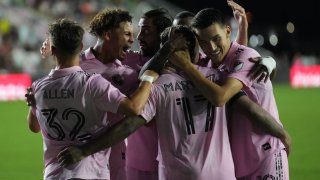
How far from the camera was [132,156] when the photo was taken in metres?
4.96

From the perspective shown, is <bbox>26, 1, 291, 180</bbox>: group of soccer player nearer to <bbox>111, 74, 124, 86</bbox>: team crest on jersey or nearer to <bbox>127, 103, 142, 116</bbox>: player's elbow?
<bbox>127, 103, 142, 116</bbox>: player's elbow

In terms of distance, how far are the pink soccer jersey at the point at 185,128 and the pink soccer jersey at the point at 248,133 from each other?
37 cm

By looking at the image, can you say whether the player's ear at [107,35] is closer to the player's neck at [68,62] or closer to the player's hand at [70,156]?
the player's neck at [68,62]

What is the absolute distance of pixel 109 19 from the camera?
4785 mm

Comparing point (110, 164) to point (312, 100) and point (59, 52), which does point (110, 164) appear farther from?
point (312, 100)

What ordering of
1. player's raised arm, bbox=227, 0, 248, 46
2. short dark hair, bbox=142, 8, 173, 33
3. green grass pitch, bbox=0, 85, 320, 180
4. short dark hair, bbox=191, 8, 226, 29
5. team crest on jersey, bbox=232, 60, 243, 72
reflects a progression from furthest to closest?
green grass pitch, bbox=0, 85, 320, 180, player's raised arm, bbox=227, 0, 248, 46, short dark hair, bbox=142, 8, 173, 33, short dark hair, bbox=191, 8, 226, 29, team crest on jersey, bbox=232, 60, 243, 72

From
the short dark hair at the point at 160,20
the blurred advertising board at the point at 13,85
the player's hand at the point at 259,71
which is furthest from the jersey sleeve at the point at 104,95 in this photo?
the blurred advertising board at the point at 13,85

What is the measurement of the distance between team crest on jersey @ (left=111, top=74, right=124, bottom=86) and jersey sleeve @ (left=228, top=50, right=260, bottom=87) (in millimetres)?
880

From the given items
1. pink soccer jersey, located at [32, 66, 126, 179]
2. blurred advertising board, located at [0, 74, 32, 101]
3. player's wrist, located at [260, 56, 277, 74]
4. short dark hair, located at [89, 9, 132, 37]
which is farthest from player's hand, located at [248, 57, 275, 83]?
blurred advertising board, located at [0, 74, 32, 101]

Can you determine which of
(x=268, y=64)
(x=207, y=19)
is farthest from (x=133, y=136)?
(x=268, y=64)

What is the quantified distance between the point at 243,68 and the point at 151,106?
0.75 m

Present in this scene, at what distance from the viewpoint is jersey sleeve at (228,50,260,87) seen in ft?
14.0

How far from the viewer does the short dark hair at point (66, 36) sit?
13.4 ft

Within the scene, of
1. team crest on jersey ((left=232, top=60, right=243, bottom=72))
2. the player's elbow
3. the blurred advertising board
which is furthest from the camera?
the blurred advertising board
